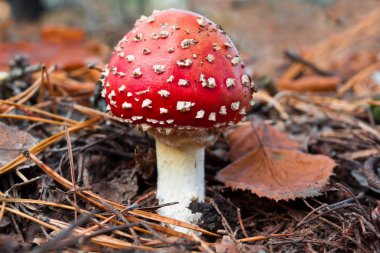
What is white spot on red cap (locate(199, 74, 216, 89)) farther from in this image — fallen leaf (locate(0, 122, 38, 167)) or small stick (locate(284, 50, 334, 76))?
small stick (locate(284, 50, 334, 76))

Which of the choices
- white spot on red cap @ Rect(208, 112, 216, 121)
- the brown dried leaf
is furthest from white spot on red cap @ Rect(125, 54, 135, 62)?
the brown dried leaf

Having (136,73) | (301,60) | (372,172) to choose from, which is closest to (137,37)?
(136,73)

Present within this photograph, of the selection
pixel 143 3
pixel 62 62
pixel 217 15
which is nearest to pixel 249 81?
pixel 62 62

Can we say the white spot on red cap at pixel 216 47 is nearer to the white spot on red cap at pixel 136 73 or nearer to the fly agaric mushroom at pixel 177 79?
the fly agaric mushroom at pixel 177 79

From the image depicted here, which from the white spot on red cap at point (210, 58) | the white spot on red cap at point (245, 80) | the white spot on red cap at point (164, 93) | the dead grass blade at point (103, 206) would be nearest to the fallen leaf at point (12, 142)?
the dead grass blade at point (103, 206)

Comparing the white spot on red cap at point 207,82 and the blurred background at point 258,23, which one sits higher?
the blurred background at point 258,23

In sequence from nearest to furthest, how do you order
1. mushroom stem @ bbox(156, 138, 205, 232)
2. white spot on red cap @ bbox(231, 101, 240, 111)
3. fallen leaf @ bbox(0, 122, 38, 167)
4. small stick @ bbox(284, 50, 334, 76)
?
white spot on red cap @ bbox(231, 101, 240, 111) → fallen leaf @ bbox(0, 122, 38, 167) → mushroom stem @ bbox(156, 138, 205, 232) → small stick @ bbox(284, 50, 334, 76)
